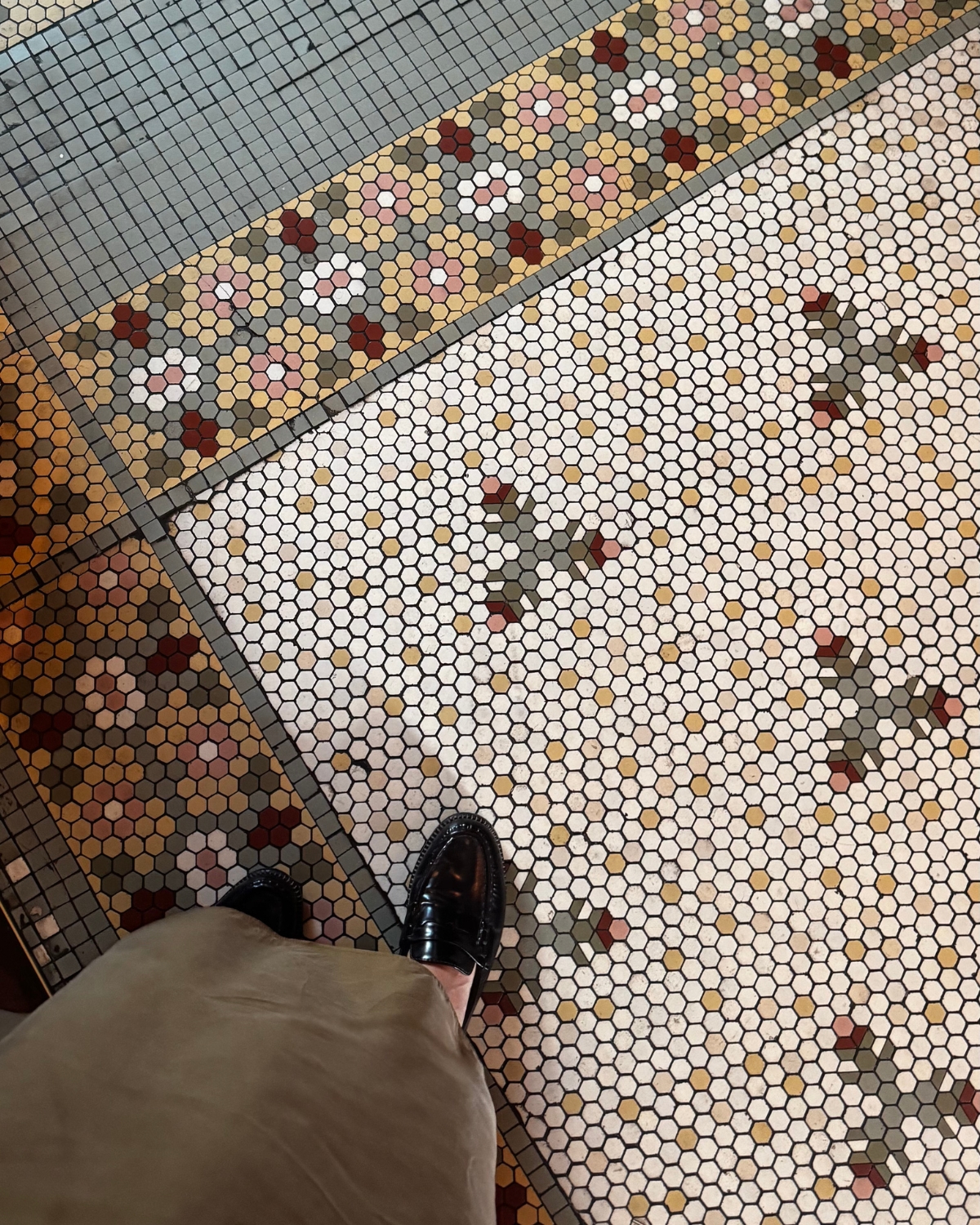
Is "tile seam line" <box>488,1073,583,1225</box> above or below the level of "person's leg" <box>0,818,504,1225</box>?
below

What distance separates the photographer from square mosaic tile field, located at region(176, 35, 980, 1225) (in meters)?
1.29

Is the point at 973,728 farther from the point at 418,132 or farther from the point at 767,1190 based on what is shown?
the point at 418,132

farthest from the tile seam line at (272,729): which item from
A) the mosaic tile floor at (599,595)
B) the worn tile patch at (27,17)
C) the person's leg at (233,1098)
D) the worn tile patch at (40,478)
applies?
the worn tile patch at (27,17)

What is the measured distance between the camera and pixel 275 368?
143 centimetres

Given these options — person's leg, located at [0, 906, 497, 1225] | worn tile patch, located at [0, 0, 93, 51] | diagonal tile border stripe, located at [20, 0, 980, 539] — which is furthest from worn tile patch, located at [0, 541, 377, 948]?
worn tile patch, located at [0, 0, 93, 51]

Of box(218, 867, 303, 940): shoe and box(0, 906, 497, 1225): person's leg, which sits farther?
box(218, 867, 303, 940): shoe

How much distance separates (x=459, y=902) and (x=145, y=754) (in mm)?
502

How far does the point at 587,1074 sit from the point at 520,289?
3.82 ft

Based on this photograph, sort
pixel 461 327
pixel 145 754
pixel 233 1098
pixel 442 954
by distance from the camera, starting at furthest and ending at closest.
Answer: pixel 461 327
pixel 145 754
pixel 442 954
pixel 233 1098

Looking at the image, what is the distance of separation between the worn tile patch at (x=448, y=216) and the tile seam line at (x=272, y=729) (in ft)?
0.44

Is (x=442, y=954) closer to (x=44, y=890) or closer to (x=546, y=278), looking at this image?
(x=44, y=890)

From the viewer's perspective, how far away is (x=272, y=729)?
4.42 ft

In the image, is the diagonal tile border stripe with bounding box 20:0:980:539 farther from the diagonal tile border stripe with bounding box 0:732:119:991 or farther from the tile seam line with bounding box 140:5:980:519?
the diagonal tile border stripe with bounding box 0:732:119:991

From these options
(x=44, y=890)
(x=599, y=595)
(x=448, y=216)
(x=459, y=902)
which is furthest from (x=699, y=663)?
(x=44, y=890)
